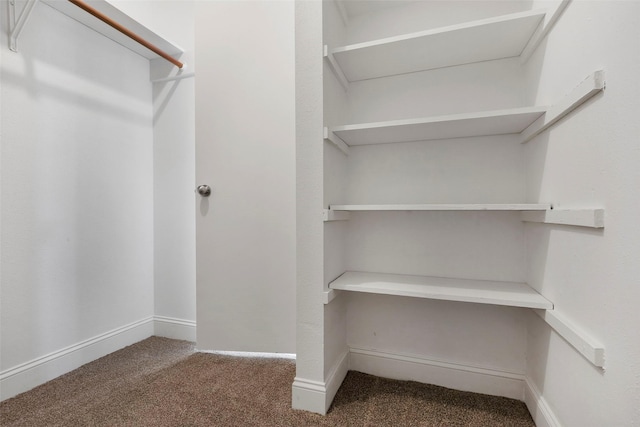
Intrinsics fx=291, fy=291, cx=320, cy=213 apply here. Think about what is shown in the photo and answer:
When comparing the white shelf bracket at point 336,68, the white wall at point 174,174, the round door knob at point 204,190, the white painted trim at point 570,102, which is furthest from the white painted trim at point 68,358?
the white painted trim at point 570,102

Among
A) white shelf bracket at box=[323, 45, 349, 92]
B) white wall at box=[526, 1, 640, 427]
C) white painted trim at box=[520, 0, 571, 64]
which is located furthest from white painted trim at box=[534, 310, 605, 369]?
white shelf bracket at box=[323, 45, 349, 92]

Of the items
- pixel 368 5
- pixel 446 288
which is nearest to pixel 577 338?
pixel 446 288

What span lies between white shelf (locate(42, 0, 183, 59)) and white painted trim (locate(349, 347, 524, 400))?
7.17 ft

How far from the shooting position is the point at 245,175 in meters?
1.68

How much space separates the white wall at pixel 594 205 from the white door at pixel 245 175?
1138 millimetres

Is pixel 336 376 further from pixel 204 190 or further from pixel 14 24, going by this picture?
pixel 14 24

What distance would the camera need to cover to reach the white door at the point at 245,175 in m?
1.63

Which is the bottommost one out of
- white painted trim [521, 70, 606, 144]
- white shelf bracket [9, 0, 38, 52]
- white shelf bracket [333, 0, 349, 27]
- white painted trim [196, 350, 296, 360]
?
white painted trim [196, 350, 296, 360]

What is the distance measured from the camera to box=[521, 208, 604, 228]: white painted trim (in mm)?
744

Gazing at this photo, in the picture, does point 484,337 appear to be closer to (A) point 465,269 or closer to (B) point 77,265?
(A) point 465,269

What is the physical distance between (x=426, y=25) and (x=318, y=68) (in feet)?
2.11

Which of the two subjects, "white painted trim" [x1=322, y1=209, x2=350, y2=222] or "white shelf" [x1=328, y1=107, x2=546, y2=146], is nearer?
"white shelf" [x1=328, y1=107, x2=546, y2=146]

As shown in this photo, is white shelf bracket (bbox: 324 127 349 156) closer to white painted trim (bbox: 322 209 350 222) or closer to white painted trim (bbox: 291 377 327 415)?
white painted trim (bbox: 322 209 350 222)

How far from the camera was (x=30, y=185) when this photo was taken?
1437mm
